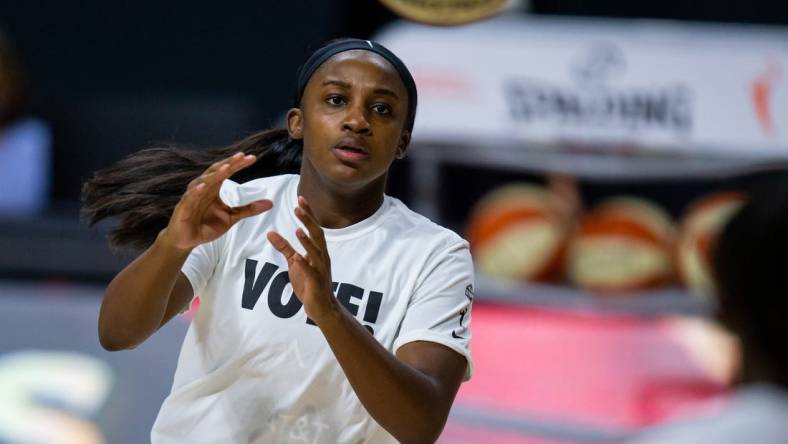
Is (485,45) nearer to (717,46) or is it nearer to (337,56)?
(717,46)

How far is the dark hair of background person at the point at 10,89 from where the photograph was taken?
4.71 meters

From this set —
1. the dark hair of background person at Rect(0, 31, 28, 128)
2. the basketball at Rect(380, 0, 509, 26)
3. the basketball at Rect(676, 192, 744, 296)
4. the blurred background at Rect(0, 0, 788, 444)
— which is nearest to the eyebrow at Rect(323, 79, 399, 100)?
the basketball at Rect(380, 0, 509, 26)

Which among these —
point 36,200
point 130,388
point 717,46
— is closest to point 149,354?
point 130,388

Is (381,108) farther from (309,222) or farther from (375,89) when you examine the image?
(309,222)

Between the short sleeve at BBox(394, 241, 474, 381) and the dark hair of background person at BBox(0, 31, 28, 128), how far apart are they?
120 inches

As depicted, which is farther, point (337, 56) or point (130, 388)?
point (130, 388)

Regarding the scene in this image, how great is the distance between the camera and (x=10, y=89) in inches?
188

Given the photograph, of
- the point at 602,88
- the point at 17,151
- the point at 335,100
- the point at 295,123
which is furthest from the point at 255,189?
the point at 602,88

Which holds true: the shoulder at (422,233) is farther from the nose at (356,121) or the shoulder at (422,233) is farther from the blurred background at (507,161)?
the blurred background at (507,161)

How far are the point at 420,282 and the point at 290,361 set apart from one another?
8.5 inches

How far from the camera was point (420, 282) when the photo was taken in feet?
6.52

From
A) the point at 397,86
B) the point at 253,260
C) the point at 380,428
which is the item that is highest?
the point at 397,86

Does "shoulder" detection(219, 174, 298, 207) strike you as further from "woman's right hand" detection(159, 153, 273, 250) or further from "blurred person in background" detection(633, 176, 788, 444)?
"blurred person in background" detection(633, 176, 788, 444)

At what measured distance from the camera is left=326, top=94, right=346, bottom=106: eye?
1.91 meters
